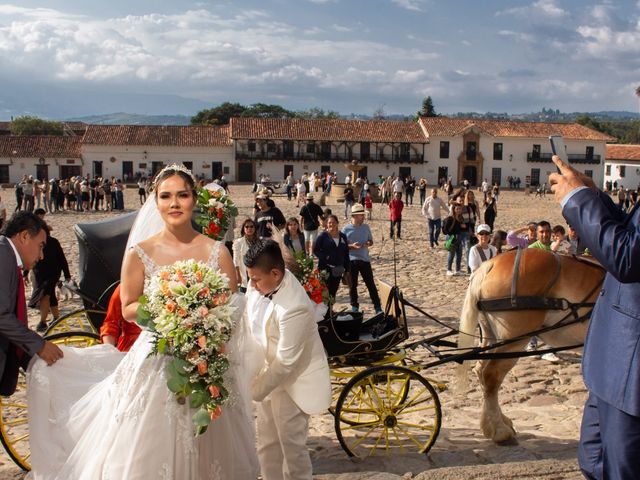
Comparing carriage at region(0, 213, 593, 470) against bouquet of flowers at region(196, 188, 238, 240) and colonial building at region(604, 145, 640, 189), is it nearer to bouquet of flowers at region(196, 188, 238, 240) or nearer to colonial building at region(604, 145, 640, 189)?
bouquet of flowers at region(196, 188, 238, 240)

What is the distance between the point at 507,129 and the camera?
218 feet

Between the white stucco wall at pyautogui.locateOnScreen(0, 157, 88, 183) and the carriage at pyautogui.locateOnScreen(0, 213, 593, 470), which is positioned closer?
the carriage at pyautogui.locateOnScreen(0, 213, 593, 470)

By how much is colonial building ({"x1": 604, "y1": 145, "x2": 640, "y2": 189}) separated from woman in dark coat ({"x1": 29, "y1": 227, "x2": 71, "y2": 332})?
2622 inches

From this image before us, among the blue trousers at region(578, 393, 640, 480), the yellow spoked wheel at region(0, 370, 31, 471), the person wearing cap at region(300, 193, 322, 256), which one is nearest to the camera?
the blue trousers at region(578, 393, 640, 480)

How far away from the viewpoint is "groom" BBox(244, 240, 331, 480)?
3965 mm

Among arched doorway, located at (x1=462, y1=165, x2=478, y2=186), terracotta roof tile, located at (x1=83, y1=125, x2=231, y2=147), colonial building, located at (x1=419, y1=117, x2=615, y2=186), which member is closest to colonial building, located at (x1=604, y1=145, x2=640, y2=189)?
colonial building, located at (x1=419, y1=117, x2=615, y2=186)

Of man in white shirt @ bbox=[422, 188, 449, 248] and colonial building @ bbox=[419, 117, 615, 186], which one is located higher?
colonial building @ bbox=[419, 117, 615, 186]

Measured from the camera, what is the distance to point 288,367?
156 inches

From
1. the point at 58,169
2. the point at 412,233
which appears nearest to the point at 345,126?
the point at 58,169

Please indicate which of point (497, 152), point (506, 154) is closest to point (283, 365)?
point (497, 152)

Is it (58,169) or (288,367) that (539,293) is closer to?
(288,367)

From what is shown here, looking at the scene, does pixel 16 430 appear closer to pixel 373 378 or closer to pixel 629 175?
pixel 373 378

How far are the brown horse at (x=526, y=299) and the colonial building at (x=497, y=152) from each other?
5944cm

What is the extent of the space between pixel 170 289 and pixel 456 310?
323 inches
